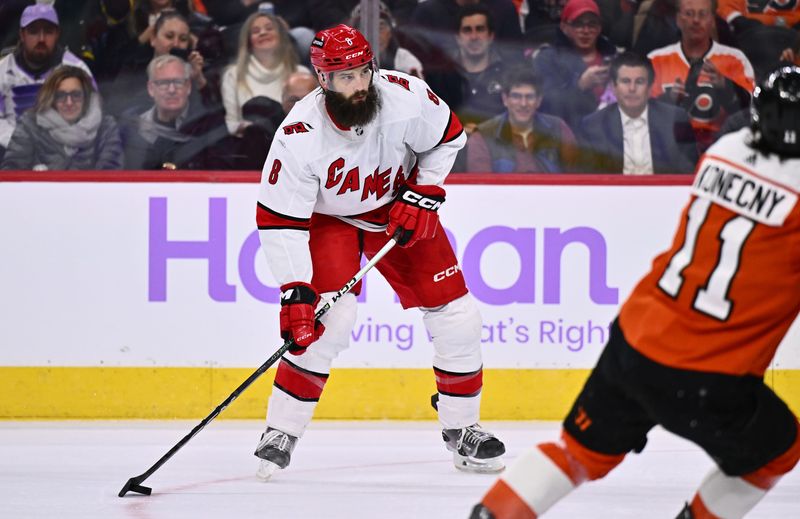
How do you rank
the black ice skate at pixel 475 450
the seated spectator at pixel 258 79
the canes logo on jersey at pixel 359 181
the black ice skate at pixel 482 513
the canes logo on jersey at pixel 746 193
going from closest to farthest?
the canes logo on jersey at pixel 746 193, the black ice skate at pixel 482 513, the canes logo on jersey at pixel 359 181, the black ice skate at pixel 475 450, the seated spectator at pixel 258 79

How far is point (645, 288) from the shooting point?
7.09 ft

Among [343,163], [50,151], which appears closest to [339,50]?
[343,163]

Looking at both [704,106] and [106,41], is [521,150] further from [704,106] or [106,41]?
[106,41]

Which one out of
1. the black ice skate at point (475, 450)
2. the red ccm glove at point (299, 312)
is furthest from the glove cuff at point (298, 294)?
the black ice skate at point (475, 450)

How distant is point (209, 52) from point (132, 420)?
4.47ft

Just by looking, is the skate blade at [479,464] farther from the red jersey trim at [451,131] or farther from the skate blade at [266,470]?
the red jersey trim at [451,131]

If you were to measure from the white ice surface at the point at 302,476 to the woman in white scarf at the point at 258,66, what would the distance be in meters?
1.18

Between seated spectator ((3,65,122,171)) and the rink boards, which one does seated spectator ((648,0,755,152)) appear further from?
seated spectator ((3,65,122,171))

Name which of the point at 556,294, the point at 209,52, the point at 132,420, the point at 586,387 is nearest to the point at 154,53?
the point at 209,52

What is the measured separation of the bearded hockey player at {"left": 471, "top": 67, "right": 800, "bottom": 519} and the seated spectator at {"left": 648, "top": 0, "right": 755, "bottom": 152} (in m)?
2.59

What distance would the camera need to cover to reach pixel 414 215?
11.3 ft

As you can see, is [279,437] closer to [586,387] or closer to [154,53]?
[586,387]

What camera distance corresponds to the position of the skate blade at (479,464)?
3.56 m

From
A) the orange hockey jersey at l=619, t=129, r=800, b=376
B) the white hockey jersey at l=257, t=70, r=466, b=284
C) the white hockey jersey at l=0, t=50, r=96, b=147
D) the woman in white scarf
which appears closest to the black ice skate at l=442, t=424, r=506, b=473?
the white hockey jersey at l=257, t=70, r=466, b=284
